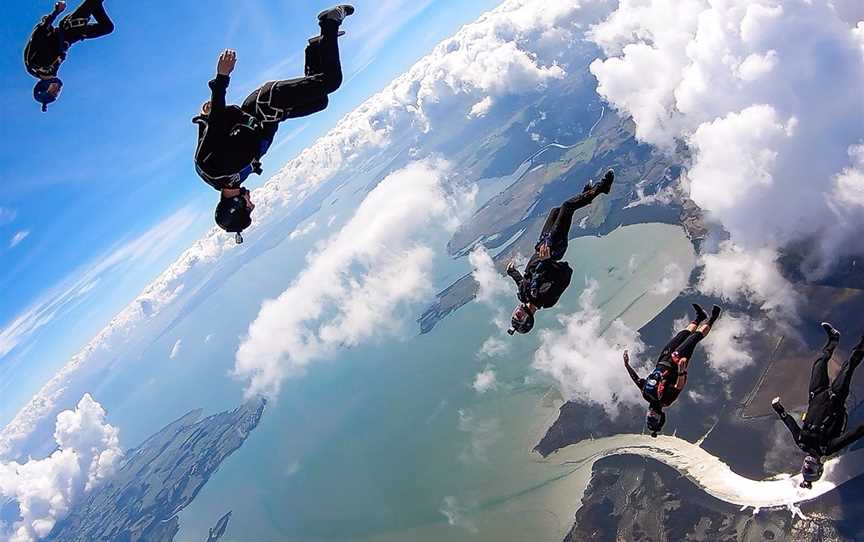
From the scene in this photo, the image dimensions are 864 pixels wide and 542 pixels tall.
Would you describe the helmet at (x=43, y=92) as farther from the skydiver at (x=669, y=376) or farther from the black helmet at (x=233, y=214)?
the skydiver at (x=669, y=376)

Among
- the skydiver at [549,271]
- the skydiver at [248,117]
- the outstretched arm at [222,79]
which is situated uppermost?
the outstretched arm at [222,79]

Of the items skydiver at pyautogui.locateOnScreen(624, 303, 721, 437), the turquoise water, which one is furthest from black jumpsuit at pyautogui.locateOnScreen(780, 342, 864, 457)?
the turquoise water

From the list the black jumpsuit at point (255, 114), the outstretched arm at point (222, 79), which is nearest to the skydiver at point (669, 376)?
the black jumpsuit at point (255, 114)

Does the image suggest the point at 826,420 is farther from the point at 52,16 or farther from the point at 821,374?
the point at 52,16

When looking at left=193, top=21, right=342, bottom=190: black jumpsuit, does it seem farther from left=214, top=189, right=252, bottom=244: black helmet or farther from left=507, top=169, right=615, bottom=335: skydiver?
left=507, top=169, right=615, bottom=335: skydiver

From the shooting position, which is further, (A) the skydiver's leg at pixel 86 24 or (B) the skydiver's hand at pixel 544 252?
(B) the skydiver's hand at pixel 544 252

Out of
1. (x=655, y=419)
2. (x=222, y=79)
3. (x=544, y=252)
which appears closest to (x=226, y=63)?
(x=222, y=79)

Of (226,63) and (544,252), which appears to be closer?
(226,63)

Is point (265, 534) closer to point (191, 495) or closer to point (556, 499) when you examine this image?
point (191, 495)

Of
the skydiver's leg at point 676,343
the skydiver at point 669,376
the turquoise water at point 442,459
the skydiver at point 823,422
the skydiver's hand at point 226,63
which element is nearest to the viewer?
the skydiver's hand at point 226,63
